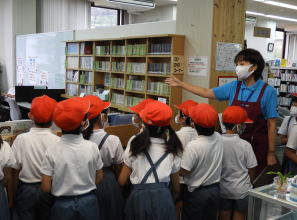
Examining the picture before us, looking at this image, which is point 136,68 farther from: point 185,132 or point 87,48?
point 185,132

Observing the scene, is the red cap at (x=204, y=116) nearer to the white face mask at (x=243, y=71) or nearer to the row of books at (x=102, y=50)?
the white face mask at (x=243, y=71)

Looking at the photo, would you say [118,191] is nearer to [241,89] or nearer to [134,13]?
[241,89]

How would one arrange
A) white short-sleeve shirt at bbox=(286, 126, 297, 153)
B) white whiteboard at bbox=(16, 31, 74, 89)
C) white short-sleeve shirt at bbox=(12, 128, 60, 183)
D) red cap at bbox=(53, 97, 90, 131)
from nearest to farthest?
red cap at bbox=(53, 97, 90, 131) → white short-sleeve shirt at bbox=(12, 128, 60, 183) → white short-sleeve shirt at bbox=(286, 126, 297, 153) → white whiteboard at bbox=(16, 31, 74, 89)

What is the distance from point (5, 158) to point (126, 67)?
3764mm

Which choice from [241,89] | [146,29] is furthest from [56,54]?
[241,89]

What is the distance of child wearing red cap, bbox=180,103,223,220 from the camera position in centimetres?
240

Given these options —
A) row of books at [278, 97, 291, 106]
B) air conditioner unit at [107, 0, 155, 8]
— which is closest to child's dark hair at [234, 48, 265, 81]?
air conditioner unit at [107, 0, 155, 8]

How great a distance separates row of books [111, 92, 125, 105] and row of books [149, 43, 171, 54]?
1.13 m

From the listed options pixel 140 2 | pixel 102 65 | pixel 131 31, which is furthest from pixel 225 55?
pixel 140 2

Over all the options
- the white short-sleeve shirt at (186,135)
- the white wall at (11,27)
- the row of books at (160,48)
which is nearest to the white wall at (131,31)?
the row of books at (160,48)

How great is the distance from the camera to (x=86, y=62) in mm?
6824

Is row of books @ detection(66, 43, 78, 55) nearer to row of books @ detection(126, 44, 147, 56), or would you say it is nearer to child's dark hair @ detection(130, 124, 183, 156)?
row of books @ detection(126, 44, 147, 56)

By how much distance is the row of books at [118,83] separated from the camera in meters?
6.01

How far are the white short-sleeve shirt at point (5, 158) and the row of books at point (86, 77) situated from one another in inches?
179
